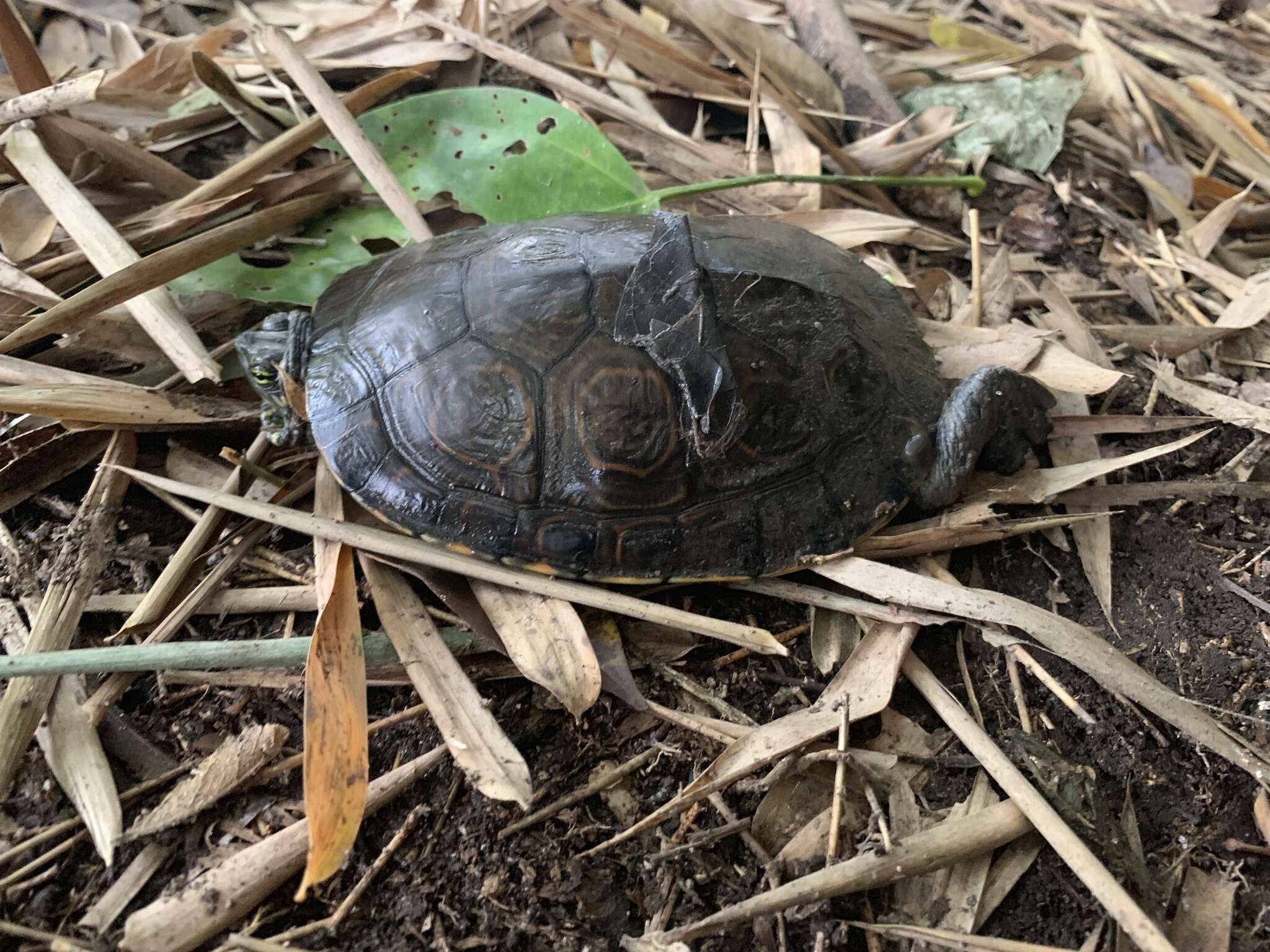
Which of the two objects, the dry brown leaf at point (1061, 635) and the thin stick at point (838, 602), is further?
the thin stick at point (838, 602)

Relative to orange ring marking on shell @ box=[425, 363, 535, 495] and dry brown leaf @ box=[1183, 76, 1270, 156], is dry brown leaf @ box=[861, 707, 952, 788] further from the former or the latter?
dry brown leaf @ box=[1183, 76, 1270, 156]

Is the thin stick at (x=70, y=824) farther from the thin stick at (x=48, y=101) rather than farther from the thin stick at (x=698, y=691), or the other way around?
the thin stick at (x=48, y=101)

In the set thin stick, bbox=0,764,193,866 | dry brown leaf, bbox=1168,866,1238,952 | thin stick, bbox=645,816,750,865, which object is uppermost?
thin stick, bbox=0,764,193,866

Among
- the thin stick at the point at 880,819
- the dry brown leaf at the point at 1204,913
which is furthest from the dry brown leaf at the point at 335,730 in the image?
the dry brown leaf at the point at 1204,913

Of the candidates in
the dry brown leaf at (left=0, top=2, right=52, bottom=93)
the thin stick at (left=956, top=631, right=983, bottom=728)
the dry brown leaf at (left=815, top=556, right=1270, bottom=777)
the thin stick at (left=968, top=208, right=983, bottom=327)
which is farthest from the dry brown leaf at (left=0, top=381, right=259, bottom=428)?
the thin stick at (left=968, top=208, right=983, bottom=327)

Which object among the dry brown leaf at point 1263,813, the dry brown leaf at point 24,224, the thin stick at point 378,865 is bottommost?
the dry brown leaf at point 1263,813

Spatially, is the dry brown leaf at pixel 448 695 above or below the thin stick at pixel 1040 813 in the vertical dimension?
above
